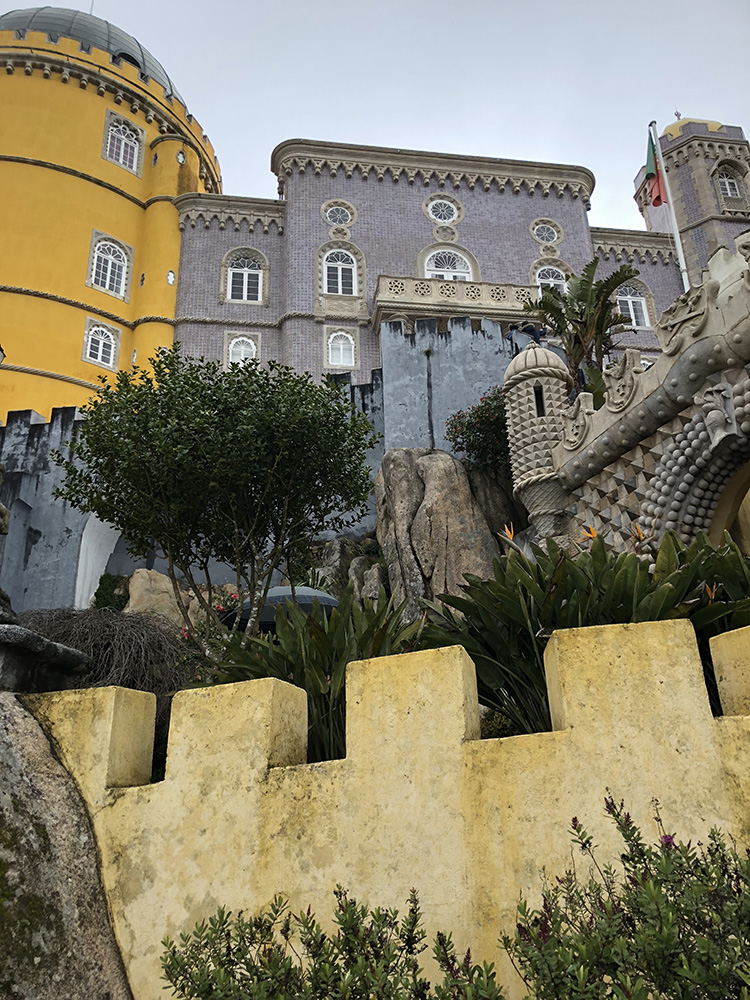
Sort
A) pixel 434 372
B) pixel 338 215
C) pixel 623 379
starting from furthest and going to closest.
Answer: pixel 338 215, pixel 434 372, pixel 623 379

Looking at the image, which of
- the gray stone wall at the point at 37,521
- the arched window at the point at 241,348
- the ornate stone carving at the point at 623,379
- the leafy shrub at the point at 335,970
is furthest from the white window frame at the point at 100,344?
→ the leafy shrub at the point at 335,970

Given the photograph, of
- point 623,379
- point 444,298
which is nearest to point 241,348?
point 444,298

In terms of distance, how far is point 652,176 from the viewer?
3500 centimetres

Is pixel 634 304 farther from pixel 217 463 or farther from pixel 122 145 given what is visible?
pixel 217 463

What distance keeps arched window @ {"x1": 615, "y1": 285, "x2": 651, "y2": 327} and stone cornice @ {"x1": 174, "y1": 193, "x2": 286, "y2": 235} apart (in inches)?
544

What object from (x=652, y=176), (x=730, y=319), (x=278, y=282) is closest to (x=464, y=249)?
(x=278, y=282)

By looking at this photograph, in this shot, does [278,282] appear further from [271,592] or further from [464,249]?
[271,592]

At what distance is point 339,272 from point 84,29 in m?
16.8

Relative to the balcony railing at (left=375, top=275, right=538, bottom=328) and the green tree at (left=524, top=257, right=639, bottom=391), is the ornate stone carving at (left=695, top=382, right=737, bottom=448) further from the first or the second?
the balcony railing at (left=375, top=275, right=538, bottom=328)

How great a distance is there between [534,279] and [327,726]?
29.0 m

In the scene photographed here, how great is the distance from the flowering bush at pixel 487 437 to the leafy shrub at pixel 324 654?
412 inches

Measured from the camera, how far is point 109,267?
3070 cm

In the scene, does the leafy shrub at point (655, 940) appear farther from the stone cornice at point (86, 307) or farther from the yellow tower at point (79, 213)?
the stone cornice at point (86, 307)

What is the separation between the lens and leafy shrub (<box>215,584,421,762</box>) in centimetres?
486
